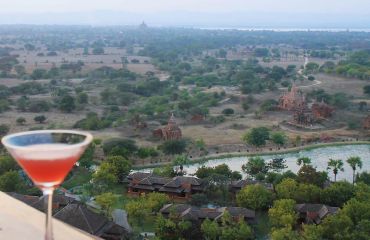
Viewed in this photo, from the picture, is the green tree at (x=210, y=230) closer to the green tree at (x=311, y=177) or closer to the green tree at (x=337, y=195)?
the green tree at (x=337, y=195)

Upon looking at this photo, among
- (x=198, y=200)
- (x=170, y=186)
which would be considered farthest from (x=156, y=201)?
(x=170, y=186)

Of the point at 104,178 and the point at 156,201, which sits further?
the point at 104,178

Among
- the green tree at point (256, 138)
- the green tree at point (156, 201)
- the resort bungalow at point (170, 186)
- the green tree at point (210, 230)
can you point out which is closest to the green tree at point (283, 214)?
the green tree at point (210, 230)

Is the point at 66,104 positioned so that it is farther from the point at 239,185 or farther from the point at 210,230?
the point at 210,230

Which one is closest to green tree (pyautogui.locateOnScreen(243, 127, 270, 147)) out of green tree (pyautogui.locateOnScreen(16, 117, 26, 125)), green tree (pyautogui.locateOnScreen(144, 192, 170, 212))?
green tree (pyautogui.locateOnScreen(144, 192, 170, 212))

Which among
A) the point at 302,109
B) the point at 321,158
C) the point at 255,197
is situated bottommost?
the point at 321,158

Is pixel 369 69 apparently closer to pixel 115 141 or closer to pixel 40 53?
pixel 115 141
